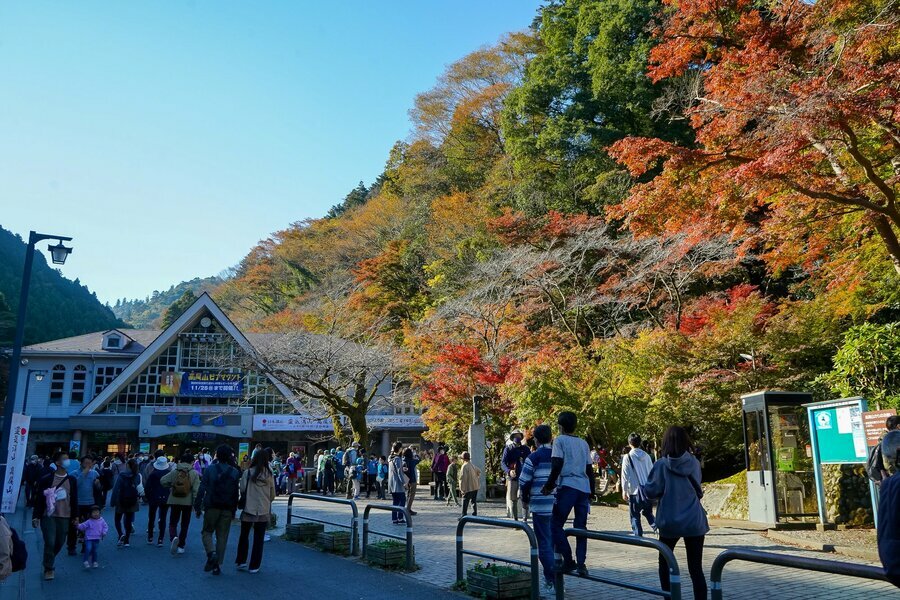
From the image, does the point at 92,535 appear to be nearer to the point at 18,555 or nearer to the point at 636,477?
the point at 18,555

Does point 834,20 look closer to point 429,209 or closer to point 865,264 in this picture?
point 865,264

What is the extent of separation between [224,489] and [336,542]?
2227mm

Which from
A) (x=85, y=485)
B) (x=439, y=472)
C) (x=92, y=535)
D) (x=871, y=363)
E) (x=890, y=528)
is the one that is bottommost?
(x=92, y=535)

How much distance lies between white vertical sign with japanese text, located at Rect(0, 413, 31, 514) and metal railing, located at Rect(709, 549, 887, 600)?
518 inches

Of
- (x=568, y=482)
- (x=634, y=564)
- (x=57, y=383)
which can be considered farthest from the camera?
(x=57, y=383)

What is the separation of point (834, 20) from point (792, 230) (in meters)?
4.02

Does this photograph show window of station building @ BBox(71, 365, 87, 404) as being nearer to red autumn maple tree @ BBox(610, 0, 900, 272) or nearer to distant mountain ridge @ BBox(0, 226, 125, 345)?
distant mountain ridge @ BBox(0, 226, 125, 345)

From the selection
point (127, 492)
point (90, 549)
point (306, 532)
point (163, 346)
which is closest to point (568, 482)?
point (306, 532)

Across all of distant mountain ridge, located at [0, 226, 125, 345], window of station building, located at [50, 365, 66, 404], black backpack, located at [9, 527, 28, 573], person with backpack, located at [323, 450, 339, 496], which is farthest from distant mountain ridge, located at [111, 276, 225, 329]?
black backpack, located at [9, 527, 28, 573]

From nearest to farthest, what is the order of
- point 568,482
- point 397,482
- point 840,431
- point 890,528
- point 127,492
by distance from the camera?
1. point 890,528
2. point 568,482
3. point 840,431
4. point 127,492
5. point 397,482

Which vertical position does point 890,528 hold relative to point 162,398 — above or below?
below

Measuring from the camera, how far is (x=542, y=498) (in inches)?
261

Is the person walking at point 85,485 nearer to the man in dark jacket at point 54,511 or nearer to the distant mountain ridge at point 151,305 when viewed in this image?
the man in dark jacket at point 54,511

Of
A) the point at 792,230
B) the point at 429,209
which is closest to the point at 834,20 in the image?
the point at 792,230
